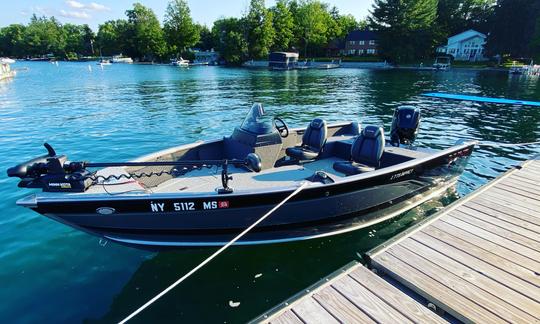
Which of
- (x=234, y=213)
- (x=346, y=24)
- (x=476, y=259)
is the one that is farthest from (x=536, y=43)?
(x=234, y=213)

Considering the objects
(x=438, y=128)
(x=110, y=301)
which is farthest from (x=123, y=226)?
(x=438, y=128)

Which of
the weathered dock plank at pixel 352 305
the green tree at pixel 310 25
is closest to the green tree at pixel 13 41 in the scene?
the green tree at pixel 310 25

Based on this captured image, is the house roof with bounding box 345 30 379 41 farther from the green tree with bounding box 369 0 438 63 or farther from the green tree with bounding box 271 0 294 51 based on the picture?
the green tree with bounding box 271 0 294 51

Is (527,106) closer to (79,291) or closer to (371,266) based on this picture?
(371,266)

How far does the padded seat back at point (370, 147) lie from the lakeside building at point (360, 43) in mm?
81043

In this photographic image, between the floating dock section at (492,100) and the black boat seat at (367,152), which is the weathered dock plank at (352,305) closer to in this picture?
the black boat seat at (367,152)

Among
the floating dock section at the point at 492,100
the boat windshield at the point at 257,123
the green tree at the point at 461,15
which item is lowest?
the floating dock section at the point at 492,100

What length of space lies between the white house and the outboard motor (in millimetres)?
70037

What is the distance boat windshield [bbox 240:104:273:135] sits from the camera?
674 cm

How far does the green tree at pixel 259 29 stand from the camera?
7844 centimetres

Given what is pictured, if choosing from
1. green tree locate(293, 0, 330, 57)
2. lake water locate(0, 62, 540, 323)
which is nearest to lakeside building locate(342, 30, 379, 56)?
green tree locate(293, 0, 330, 57)

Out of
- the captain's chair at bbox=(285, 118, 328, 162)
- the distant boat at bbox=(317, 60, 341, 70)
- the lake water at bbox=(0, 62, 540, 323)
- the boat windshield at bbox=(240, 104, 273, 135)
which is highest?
the distant boat at bbox=(317, 60, 341, 70)

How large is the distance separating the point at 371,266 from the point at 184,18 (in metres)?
110

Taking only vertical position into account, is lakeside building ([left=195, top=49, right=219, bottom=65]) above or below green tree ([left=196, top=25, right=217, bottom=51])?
below
